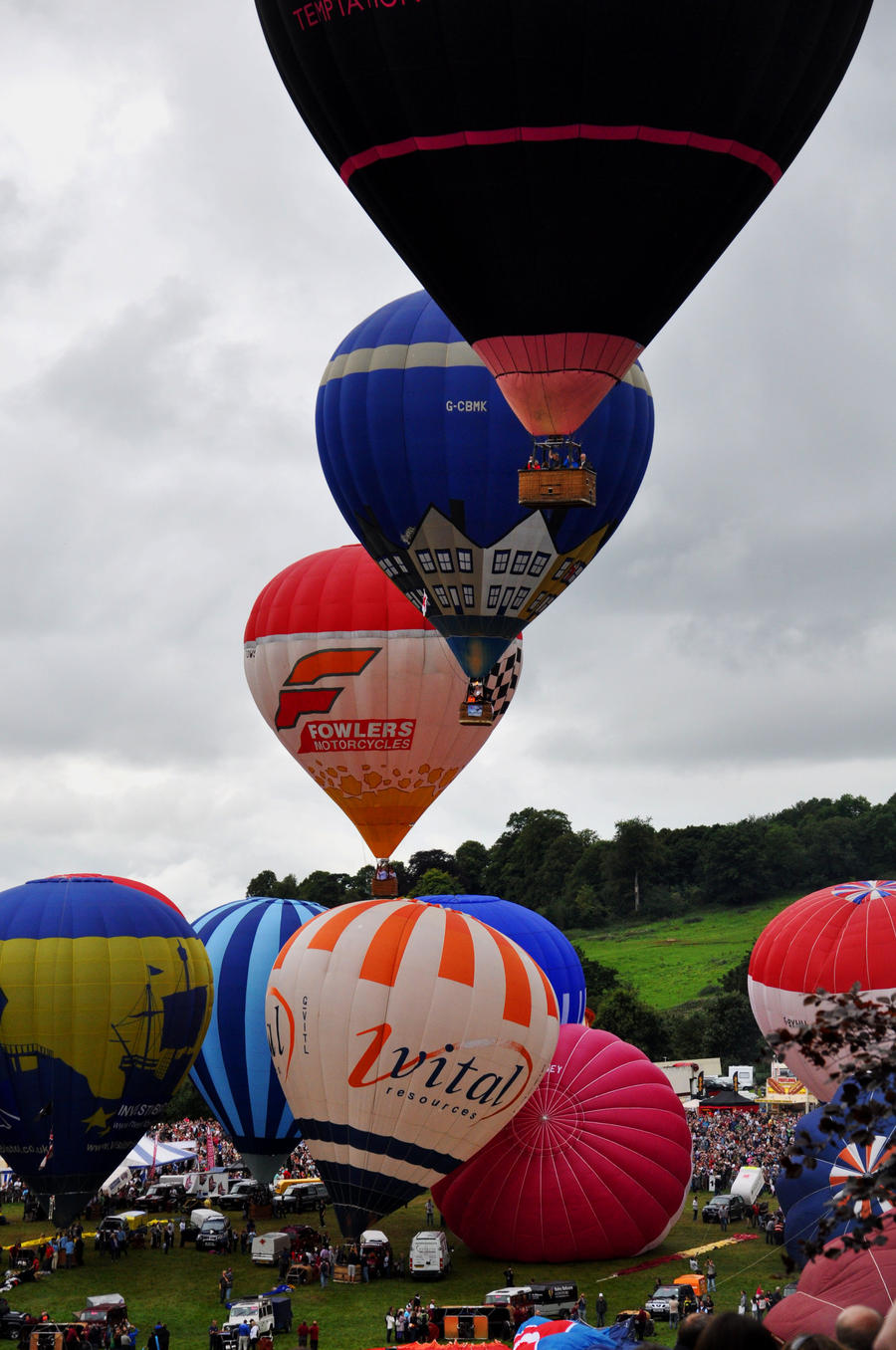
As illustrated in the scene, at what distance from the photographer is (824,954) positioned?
25516 millimetres

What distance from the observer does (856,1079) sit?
622 cm

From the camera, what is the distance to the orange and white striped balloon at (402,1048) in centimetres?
1980

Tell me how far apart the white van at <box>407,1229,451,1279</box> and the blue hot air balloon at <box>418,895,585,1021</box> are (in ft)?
21.0

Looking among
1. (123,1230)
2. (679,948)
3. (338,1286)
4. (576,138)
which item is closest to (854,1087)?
(576,138)

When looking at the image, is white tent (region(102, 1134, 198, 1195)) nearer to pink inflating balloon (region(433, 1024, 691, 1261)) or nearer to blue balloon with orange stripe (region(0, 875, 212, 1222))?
blue balloon with orange stripe (region(0, 875, 212, 1222))

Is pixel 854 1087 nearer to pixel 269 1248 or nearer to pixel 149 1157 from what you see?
pixel 269 1248

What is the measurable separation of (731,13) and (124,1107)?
15.4 m

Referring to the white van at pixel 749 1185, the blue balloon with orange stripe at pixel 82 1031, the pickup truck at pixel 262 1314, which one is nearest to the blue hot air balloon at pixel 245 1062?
the blue balloon with orange stripe at pixel 82 1031

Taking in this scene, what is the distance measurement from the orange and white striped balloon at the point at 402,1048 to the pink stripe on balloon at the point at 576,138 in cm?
918

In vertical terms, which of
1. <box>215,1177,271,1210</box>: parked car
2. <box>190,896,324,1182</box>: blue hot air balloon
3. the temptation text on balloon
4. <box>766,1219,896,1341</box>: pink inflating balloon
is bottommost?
<box>215,1177,271,1210</box>: parked car

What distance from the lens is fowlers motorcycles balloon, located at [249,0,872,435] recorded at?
14992 millimetres

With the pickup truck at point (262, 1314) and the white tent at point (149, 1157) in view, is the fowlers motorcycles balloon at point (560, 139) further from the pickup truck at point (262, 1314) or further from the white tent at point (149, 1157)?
the white tent at point (149, 1157)

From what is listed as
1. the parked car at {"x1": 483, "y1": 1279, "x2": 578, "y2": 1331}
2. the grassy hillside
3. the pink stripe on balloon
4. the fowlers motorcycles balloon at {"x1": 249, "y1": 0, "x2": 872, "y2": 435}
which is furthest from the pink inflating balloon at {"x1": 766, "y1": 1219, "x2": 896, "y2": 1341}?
the grassy hillside

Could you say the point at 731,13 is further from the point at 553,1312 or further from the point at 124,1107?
the point at 124,1107
